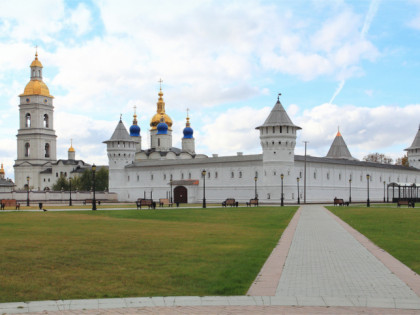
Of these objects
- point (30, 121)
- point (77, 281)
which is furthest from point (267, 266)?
point (30, 121)

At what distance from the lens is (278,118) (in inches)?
2456

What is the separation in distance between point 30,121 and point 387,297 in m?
114

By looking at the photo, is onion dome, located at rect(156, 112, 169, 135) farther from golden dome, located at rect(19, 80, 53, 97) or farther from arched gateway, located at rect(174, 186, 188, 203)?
golden dome, located at rect(19, 80, 53, 97)

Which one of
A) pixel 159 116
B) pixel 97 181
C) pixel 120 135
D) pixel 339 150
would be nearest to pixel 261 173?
pixel 120 135

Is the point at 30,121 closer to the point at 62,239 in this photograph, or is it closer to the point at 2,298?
the point at 62,239

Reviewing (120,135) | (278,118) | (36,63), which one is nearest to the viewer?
(278,118)

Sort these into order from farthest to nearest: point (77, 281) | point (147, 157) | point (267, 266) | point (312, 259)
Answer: point (147, 157)
point (312, 259)
point (267, 266)
point (77, 281)

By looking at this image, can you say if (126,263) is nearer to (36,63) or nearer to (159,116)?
(159,116)

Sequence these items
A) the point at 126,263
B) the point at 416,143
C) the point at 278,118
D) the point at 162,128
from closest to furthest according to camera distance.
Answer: the point at 126,263, the point at 278,118, the point at 416,143, the point at 162,128

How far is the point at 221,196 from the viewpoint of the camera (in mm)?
66938

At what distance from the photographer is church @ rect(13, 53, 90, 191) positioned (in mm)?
112188

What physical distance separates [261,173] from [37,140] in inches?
2601

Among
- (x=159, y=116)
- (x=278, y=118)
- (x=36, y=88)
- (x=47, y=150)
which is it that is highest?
(x=36, y=88)

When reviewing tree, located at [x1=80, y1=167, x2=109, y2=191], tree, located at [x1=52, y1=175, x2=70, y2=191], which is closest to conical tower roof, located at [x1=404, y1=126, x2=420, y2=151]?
tree, located at [x1=80, y1=167, x2=109, y2=191]
